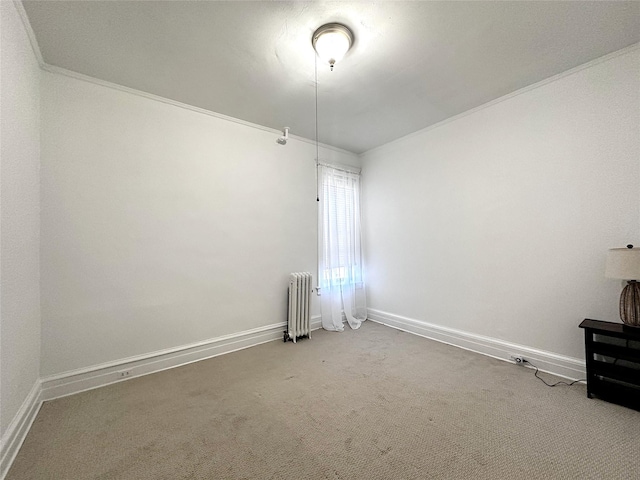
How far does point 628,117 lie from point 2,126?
4.36 meters

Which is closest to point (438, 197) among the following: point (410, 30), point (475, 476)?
point (410, 30)

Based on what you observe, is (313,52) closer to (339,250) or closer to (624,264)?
(339,250)

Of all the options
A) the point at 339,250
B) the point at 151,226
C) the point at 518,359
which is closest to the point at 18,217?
the point at 151,226

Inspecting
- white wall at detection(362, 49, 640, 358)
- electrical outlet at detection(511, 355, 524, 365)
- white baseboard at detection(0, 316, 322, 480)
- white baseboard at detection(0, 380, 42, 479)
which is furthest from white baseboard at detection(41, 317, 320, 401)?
electrical outlet at detection(511, 355, 524, 365)

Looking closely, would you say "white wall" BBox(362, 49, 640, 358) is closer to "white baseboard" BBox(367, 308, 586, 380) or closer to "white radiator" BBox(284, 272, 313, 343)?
"white baseboard" BBox(367, 308, 586, 380)

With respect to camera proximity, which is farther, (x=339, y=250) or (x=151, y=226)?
(x=339, y=250)

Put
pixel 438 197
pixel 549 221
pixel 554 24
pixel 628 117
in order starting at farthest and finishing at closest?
pixel 438 197 < pixel 549 221 < pixel 628 117 < pixel 554 24

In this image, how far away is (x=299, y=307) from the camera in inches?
134

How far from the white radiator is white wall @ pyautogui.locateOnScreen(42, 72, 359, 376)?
7.2 inches

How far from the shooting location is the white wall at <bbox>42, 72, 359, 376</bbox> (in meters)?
2.17

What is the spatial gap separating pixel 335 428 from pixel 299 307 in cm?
177

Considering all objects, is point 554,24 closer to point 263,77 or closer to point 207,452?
point 263,77

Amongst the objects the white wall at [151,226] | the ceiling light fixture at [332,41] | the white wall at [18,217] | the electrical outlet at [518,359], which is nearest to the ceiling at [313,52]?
the ceiling light fixture at [332,41]

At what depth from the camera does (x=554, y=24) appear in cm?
179
